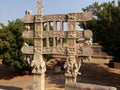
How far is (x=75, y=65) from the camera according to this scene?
15812mm

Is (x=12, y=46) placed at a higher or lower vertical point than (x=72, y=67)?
higher

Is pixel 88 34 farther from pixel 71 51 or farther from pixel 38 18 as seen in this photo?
pixel 38 18

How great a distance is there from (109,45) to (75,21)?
34.4 ft

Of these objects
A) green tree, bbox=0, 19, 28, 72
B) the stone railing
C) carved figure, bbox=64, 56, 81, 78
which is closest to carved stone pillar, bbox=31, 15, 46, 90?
carved figure, bbox=64, 56, 81, 78

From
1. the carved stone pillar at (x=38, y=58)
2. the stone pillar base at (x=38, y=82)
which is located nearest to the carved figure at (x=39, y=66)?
the carved stone pillar at (x=38, y=58)

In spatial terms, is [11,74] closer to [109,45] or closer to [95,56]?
[109,45]

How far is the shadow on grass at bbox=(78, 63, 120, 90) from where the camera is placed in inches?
927

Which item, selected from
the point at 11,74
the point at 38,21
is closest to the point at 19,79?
the point at 11,74

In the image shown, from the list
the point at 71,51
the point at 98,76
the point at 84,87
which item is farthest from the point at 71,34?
the point at 98,76

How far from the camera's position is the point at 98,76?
2636 cm

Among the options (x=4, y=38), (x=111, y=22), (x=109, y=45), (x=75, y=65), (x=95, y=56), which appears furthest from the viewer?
(x=95, y=56)

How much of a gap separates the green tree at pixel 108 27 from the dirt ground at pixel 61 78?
2.41 meters

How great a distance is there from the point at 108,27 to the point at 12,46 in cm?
958

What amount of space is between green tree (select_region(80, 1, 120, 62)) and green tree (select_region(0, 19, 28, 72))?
7.17 metres
